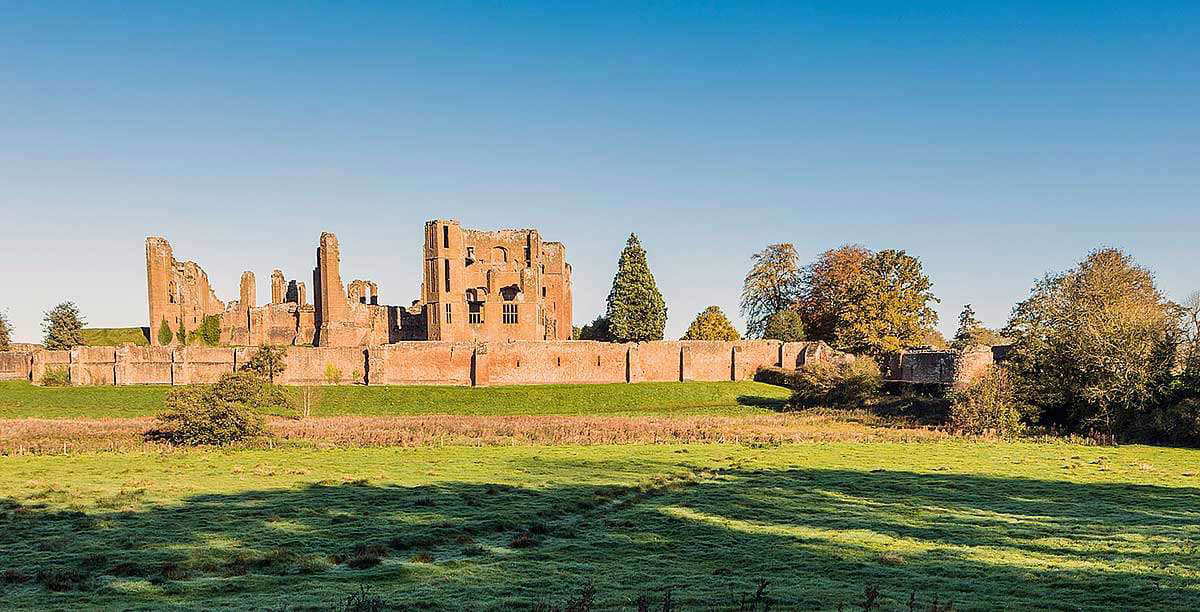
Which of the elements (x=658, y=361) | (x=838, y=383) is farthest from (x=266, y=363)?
(x=838, y=383)

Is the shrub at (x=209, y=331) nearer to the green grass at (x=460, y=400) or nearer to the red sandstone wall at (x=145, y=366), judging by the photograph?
the red sandstone wall at (x=145, y=366)

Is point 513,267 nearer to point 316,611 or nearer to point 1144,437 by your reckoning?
point 1144,437

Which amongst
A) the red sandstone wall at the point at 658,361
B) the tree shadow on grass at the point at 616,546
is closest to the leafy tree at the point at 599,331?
the red sandstone wall at the point at 658,361

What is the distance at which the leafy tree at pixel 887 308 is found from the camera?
65312 mm

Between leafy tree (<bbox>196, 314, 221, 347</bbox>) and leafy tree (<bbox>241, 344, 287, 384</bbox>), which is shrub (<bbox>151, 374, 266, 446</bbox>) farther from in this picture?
leafy tree (<bbox>196, 314, 221, 347</bbox>)

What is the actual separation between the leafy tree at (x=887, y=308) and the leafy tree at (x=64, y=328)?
63.9 meters

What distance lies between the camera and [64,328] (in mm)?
75875

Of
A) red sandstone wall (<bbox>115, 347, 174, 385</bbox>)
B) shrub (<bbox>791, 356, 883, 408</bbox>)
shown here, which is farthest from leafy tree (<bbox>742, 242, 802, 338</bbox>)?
red sandstone wall (<bbox>115, 347, 174, 385</bbox>)

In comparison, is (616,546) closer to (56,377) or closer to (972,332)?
(56,377)

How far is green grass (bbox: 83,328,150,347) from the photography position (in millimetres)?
79000

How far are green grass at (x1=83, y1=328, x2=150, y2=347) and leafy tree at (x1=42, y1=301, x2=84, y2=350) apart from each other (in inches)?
60.2

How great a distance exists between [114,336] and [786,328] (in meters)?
62.2

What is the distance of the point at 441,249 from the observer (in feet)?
258

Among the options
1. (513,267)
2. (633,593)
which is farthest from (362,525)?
(513,267)
